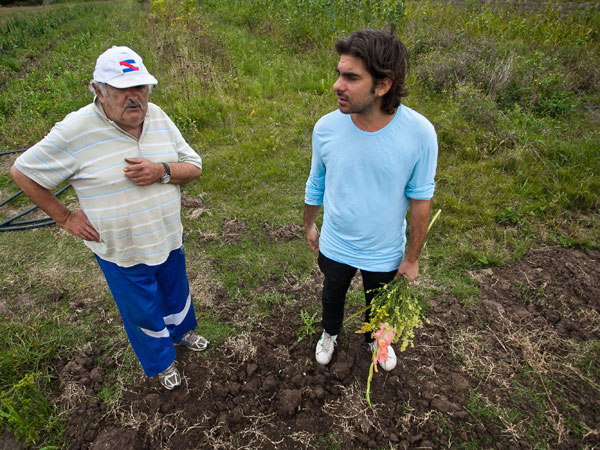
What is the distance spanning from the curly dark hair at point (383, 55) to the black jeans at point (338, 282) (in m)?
0.96

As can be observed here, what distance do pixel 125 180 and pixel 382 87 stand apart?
134 centimetres

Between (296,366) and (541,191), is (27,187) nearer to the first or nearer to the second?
(296,366)

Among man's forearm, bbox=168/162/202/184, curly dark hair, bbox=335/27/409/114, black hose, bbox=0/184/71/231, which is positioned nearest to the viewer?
curly dark hair, bbox=335/27/409/114

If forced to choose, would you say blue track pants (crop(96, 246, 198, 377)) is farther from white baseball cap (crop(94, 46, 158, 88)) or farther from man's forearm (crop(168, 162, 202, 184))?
white baseball cap (crop(94, 46, 158, 88))

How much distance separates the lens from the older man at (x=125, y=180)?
1707 millimetres

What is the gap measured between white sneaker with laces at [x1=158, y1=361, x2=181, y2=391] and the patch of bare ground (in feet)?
0.20

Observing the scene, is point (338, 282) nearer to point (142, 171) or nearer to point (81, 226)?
point (142, 171)

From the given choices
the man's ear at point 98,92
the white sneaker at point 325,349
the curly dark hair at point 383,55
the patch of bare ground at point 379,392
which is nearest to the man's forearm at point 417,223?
the curly dark hair at point 383,55

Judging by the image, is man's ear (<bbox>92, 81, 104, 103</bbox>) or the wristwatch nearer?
man's ear (<bbox>92, 81, 104, 103</bbox>)

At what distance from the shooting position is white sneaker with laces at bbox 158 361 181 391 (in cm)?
246

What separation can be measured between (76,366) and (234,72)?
20.1 feet

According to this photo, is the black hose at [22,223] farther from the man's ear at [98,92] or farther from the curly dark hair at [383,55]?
the curly dark hair at [383,55]

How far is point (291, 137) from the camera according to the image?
533 cm

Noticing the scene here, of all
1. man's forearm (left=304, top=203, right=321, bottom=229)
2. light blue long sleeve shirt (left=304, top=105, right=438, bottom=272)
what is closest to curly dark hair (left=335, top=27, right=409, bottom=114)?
light blue long sleeve shirt (left=304, top=105, right=438, bottom=272)
